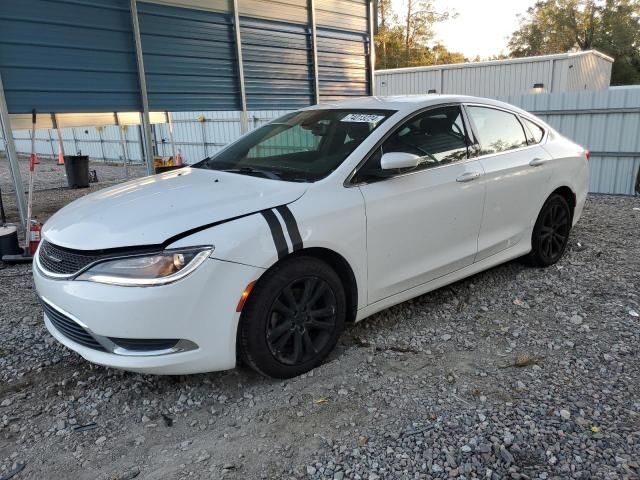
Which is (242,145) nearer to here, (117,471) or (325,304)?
(325,304)

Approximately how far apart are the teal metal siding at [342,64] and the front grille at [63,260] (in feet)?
22.2

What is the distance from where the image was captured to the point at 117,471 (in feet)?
7.61

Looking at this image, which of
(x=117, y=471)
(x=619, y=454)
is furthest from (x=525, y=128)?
(x=117, y=471)

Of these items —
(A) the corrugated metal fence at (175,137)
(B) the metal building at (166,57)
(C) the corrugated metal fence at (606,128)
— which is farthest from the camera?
(A) the corrugated metal fence at (175,137)

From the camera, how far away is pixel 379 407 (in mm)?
2719

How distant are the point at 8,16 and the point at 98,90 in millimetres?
1152

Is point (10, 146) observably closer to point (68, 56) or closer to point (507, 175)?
point (68, 56)

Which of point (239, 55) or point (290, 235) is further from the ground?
point (239, 55)

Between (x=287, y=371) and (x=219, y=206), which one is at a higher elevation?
(x=219, y=206)

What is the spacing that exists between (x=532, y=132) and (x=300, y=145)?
7.25 feet

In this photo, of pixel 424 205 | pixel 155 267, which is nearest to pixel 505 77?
pixel 424 205

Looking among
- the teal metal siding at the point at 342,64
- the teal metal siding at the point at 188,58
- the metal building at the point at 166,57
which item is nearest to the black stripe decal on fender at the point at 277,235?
the metal building at the point at 166,57

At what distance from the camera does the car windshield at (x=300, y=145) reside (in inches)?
131

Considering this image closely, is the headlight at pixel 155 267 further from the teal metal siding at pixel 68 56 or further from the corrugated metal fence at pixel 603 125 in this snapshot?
the corrugated metal fence at pixel 603 125
